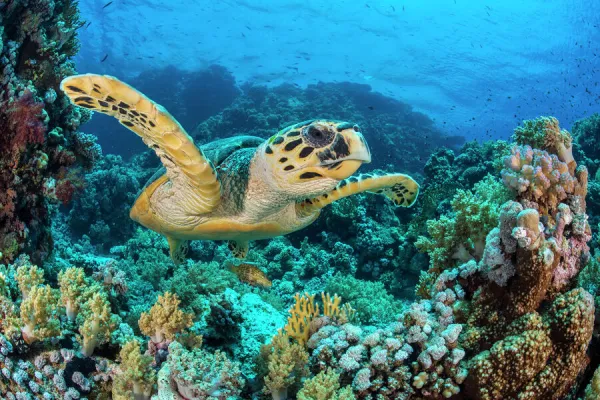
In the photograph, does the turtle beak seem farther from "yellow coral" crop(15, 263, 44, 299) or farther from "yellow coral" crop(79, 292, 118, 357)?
"yellow coral" crop(15, 263, 44, 299)

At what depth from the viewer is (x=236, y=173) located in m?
2.93

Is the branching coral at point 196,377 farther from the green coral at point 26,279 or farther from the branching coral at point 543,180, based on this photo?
the branching coral at point 543,180

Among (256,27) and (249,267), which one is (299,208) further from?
(256,27)

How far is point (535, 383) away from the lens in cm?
142

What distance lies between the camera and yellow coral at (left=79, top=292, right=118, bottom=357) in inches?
67.9

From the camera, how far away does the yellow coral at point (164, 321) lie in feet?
5.74

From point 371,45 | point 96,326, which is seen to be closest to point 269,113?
point 96,326

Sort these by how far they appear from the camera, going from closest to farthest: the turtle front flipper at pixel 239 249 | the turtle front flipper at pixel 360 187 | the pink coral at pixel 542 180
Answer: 1. the pink coral at pixel 542 180
2. the turtle front flipper at pixel 360 187
3. the turtle front flipper at pixel 239 249

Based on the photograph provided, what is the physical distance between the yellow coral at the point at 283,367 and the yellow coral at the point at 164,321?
508 millimetres

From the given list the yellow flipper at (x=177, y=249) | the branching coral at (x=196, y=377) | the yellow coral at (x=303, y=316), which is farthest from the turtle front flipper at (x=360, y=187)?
the branching coral at (x=196, y=377)

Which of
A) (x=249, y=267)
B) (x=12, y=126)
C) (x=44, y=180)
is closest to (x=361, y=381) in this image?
(x=249, y=267)

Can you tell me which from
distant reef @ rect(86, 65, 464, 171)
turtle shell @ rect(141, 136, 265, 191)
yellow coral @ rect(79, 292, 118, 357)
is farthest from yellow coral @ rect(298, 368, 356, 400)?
distant reef @ rect(86, 65, 464, 171)

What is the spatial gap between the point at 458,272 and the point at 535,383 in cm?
56

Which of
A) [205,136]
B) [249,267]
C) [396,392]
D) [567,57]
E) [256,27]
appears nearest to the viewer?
[396,392]
